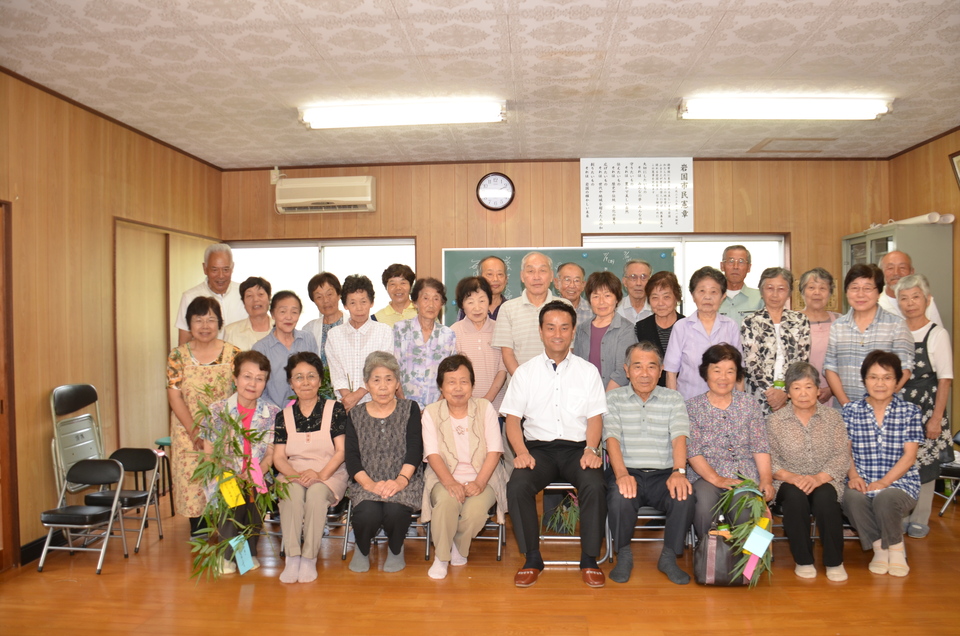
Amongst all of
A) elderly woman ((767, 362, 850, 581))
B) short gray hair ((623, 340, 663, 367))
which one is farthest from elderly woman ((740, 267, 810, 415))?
short gray hair ((623, 340, 663, 367))

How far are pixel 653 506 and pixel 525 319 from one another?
1354 mm

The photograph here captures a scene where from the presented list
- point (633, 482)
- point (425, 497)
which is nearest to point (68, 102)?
point (425, 497)

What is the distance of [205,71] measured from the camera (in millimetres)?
4180

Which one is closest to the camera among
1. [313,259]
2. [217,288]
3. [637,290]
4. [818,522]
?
[818,522]

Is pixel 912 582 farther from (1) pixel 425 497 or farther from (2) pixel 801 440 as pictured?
(1) pixel 425 497

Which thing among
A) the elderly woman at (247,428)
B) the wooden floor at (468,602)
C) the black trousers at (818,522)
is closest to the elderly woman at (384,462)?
the wooden floor at (468,602)

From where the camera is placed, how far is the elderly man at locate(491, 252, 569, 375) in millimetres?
4180

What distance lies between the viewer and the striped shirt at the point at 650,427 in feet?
12.0

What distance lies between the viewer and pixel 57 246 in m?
4.39

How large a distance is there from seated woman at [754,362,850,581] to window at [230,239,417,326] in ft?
13.4

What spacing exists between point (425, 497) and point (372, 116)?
9.57ft

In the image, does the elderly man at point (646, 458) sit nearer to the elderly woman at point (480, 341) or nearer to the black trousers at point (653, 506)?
the black trousers at point (653, 506)

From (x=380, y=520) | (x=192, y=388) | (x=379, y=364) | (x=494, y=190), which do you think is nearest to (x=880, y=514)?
(x=380, y=520)

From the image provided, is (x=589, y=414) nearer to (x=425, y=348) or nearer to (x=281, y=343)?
(x=425, y=348)
